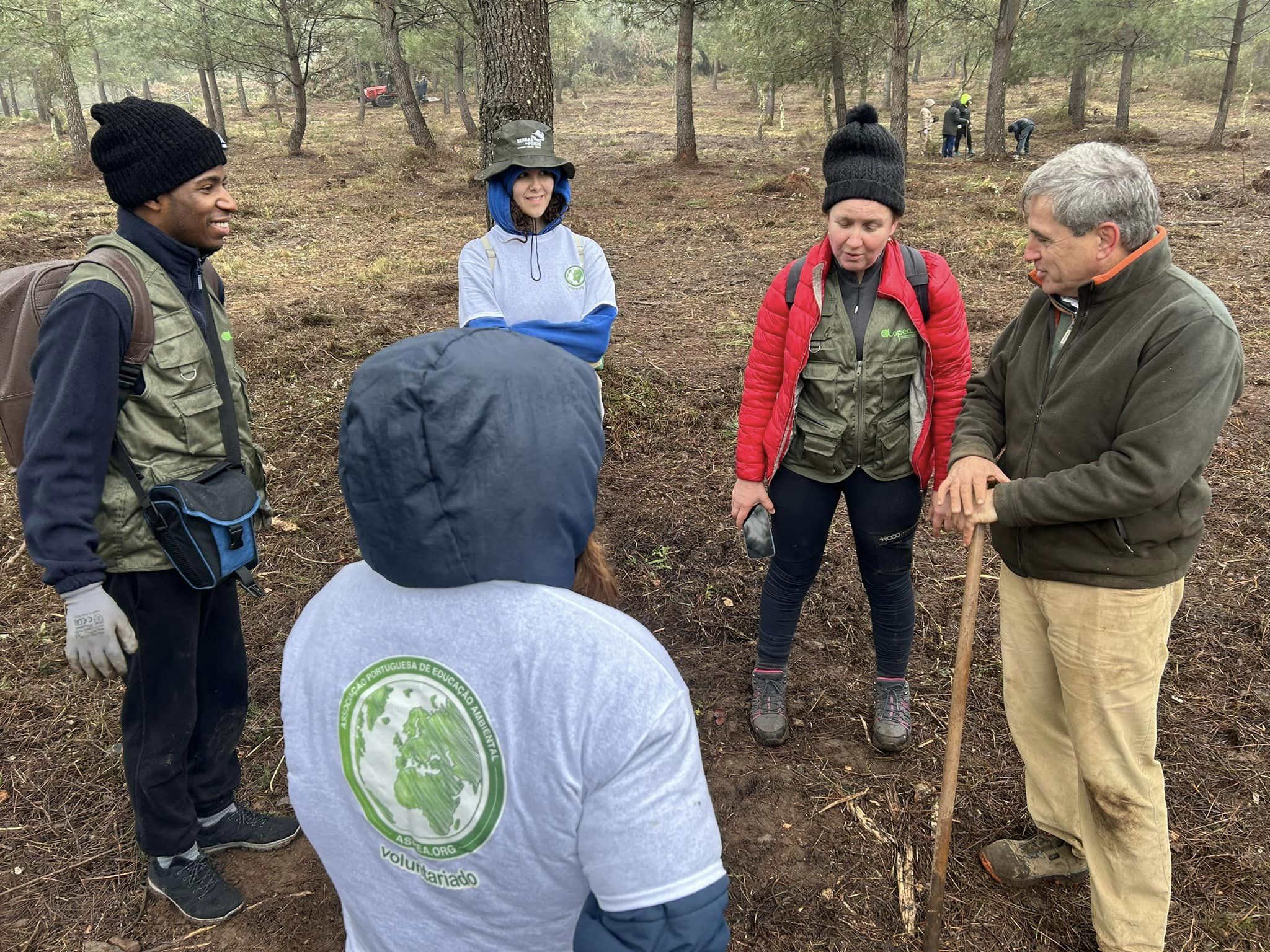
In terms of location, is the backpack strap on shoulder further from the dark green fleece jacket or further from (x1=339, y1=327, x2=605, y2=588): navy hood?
the dark green fleece jacket

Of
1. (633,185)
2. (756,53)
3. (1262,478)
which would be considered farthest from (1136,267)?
(756,53)

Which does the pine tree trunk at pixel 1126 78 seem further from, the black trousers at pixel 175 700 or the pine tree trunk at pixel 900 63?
the black trousers at pixel 175 700

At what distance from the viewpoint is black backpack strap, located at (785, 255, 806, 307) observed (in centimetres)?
269

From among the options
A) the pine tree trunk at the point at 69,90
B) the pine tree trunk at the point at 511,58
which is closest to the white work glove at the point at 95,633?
the pine tree trunk at the point at 511,58

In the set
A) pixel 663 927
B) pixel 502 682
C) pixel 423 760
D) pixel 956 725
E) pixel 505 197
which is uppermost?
pixel 505 197

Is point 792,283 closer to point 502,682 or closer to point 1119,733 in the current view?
point 1119,733

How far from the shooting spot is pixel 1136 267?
76.4 inches

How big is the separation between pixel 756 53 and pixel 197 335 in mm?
20315

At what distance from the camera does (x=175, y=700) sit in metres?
2.36

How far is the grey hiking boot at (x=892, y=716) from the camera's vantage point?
9.90ft

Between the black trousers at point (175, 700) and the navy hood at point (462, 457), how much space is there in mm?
1643

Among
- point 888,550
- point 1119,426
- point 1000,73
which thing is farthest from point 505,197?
point 1000,73

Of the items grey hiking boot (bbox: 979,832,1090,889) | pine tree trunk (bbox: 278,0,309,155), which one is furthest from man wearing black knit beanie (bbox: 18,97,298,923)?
pine tree trunk (bbox: 278,0,309,155)

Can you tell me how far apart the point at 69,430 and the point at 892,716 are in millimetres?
2760
